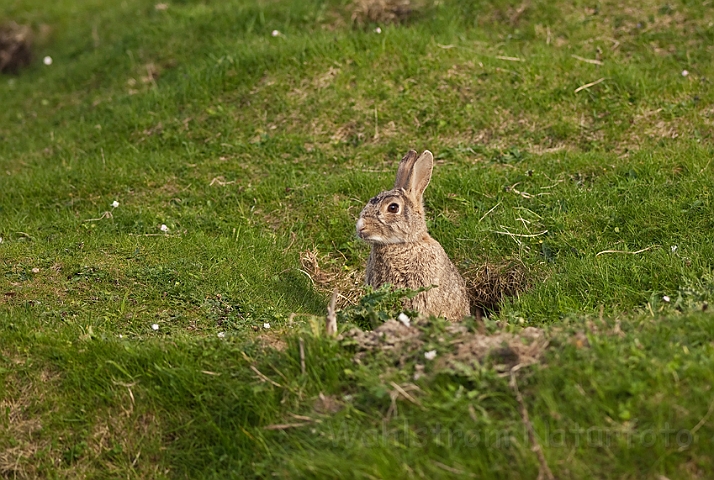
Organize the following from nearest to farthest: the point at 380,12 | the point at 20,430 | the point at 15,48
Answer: the point at 20,430 → the point at 380,12 → the point at 15,48

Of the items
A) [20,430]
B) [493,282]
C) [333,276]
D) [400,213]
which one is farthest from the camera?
[333,276]

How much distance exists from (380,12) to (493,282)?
499cm

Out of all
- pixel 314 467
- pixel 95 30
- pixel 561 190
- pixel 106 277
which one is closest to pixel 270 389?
pixel 314 467

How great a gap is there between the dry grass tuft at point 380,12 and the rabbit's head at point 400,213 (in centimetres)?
435

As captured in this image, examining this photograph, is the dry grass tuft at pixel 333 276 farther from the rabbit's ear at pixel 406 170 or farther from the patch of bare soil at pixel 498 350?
the patch of bare soil at pixel 498 350

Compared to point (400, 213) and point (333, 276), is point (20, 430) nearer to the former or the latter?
point (333, 276)

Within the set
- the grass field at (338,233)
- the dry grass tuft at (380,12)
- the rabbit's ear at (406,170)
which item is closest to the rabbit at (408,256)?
the rabbit's ear at (406,170)

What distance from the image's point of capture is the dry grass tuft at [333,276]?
8375 mm


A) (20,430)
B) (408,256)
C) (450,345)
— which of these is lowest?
(20,430)

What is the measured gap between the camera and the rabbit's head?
771 centimetres

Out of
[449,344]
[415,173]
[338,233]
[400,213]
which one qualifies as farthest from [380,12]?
[449,344]

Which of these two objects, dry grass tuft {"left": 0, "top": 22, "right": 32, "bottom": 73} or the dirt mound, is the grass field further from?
dry grass tuft {"left": 0, "top": 22, "right": 32, "bottom": 73}

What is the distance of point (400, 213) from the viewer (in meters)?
7.82

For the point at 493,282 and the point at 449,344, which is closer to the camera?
the point at 449,344
